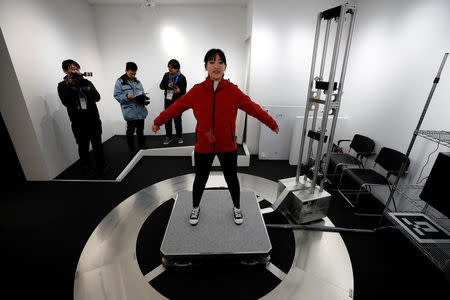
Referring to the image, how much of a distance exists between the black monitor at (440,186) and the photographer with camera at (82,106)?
3873 millimetres

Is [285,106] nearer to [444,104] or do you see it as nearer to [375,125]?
[375,125]

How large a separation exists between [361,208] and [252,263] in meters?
1.82

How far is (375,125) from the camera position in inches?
125

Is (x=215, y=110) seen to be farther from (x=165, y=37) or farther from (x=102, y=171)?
(x=165, y=37)

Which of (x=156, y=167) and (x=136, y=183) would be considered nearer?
(x=136, y=183)

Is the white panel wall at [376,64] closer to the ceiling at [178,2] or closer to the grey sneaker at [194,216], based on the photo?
the ceiling at [178,2]

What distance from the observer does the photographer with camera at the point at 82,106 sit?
2.82 metres

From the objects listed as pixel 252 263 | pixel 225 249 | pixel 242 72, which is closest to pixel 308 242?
pixel 252 263

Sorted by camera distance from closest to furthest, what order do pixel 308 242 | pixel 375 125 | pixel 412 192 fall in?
pixel 308 242 < pixel 412 192 < pixel 375 125

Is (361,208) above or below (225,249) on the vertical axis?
below

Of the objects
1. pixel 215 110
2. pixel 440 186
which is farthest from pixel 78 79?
pixel 440 186

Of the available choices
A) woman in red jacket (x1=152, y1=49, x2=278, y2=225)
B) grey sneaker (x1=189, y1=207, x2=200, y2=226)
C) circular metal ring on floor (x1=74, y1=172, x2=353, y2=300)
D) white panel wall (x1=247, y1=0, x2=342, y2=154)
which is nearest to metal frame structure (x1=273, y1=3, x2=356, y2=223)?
circular metal ring on floor (x1=74, y1=172, x2=353, y2=300)

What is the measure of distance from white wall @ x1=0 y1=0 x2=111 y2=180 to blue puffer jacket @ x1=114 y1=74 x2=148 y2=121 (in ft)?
3.10

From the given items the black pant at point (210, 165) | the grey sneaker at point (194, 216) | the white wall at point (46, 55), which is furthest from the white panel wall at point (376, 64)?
the white wall at point (46, 55)
